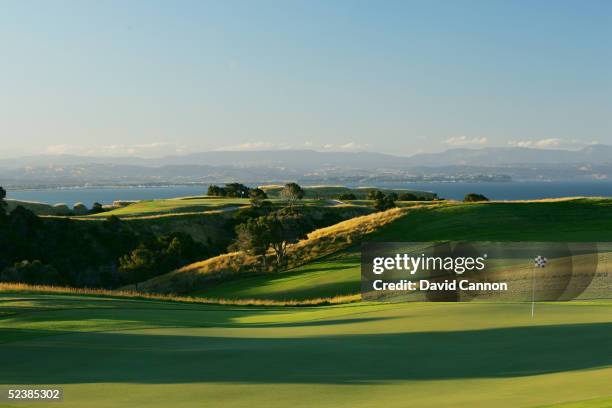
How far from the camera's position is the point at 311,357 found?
13539 mm

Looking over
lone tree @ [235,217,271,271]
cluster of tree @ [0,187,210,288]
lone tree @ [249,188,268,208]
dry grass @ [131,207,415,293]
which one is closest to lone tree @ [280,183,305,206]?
lone tree @ [249,188,268,208]

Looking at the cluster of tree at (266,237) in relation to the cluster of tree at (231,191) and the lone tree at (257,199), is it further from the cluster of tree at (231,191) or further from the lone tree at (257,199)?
the cluster of tree at (231,191)

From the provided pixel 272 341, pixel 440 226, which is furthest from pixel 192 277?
pixel 272 341

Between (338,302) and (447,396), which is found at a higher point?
(447,396)

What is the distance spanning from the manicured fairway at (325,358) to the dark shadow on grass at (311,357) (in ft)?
0.09

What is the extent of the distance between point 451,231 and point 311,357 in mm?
46274

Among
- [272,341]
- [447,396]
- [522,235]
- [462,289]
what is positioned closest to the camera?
[447,396]

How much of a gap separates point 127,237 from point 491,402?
267 feet

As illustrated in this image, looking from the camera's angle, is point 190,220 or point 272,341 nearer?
point 272,341

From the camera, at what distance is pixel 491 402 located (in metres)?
8.91

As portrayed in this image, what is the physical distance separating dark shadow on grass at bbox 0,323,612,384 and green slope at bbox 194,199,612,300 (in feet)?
87.2

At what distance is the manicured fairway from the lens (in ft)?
32.5

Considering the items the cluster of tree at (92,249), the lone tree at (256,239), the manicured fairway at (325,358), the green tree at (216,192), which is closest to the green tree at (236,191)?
the green tree at (216,192)

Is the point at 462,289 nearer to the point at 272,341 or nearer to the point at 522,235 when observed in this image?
the point at 272,341
